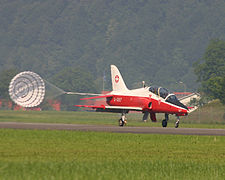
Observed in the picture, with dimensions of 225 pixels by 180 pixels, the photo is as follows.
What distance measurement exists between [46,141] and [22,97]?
8063cm

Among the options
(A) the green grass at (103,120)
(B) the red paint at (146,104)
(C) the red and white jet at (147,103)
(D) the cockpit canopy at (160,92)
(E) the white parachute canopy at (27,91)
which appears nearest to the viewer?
(B) the red paint at (146,104)

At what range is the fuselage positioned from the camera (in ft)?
176

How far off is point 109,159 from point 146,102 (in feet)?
108

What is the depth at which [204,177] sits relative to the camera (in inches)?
703

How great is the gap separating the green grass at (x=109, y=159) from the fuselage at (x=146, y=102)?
2159 cm

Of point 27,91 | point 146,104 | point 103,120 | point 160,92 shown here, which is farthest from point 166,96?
point 27,91

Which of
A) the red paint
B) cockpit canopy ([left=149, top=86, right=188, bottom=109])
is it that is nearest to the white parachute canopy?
the red paint

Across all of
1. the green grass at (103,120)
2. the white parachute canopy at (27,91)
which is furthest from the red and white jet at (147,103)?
the white parachute canopy at (27,91)

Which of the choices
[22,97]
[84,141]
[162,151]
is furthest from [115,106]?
[22,97]

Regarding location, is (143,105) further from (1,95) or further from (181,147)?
(1,95)

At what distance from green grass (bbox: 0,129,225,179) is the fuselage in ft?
70.8

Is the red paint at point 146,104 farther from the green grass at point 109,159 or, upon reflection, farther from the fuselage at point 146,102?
the green grass at point 109,159

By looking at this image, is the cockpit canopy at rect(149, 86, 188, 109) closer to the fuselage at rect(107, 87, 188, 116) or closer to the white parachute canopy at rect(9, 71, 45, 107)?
the fuselage at rect(107, 87, 188, 116)

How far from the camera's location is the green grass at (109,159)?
1805 centimetres
